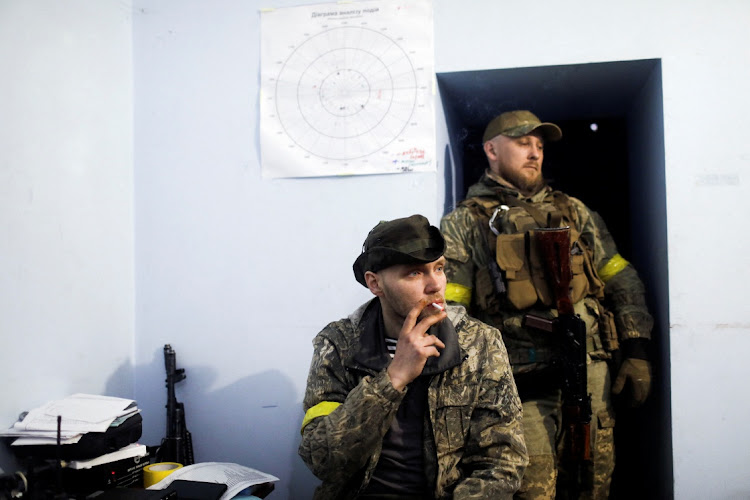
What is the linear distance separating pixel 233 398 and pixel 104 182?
111cm

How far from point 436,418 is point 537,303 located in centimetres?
94

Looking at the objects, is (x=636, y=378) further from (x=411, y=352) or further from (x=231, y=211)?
(x=231, y=211)

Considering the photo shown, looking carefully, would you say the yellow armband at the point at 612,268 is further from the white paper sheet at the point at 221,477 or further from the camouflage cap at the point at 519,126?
the white paper sheet at the point at 221,477

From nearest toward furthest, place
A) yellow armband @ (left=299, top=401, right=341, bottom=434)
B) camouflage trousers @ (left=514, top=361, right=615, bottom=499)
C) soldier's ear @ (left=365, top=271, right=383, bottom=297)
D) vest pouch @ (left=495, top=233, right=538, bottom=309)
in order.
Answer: yellow armband @ (left=299, top=401, right=341, bottom=434), soldier's ear @ (left=365, top=271, right=383, bottom=297), camouflage trousers @ (left=514, top=361, right=615, bottom=499), vest pouch @ (left=495, top=233, right=538, bottom=309)

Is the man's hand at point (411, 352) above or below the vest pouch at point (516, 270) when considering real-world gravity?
below

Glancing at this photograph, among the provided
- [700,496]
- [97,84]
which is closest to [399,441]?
[700,496]

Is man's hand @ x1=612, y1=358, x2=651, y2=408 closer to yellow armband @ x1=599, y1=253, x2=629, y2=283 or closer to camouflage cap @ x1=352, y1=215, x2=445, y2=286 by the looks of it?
yellow armband @ x1=599, y1=253, x2=629, y2=283

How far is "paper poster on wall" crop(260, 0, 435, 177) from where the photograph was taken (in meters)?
2.77

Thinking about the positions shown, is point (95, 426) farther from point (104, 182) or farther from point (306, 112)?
point (306, 112)

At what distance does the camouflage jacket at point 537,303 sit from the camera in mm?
2615

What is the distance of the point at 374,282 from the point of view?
2.00 metres

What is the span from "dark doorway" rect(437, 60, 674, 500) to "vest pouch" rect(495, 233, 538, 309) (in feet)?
1.91

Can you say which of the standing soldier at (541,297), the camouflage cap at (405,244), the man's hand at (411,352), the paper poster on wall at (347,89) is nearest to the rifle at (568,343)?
the standing soldier at (541,297)

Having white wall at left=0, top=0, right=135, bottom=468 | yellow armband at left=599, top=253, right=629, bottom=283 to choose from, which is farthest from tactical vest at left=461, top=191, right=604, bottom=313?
white wall at left=0, top=0, right=135, bottom=468
